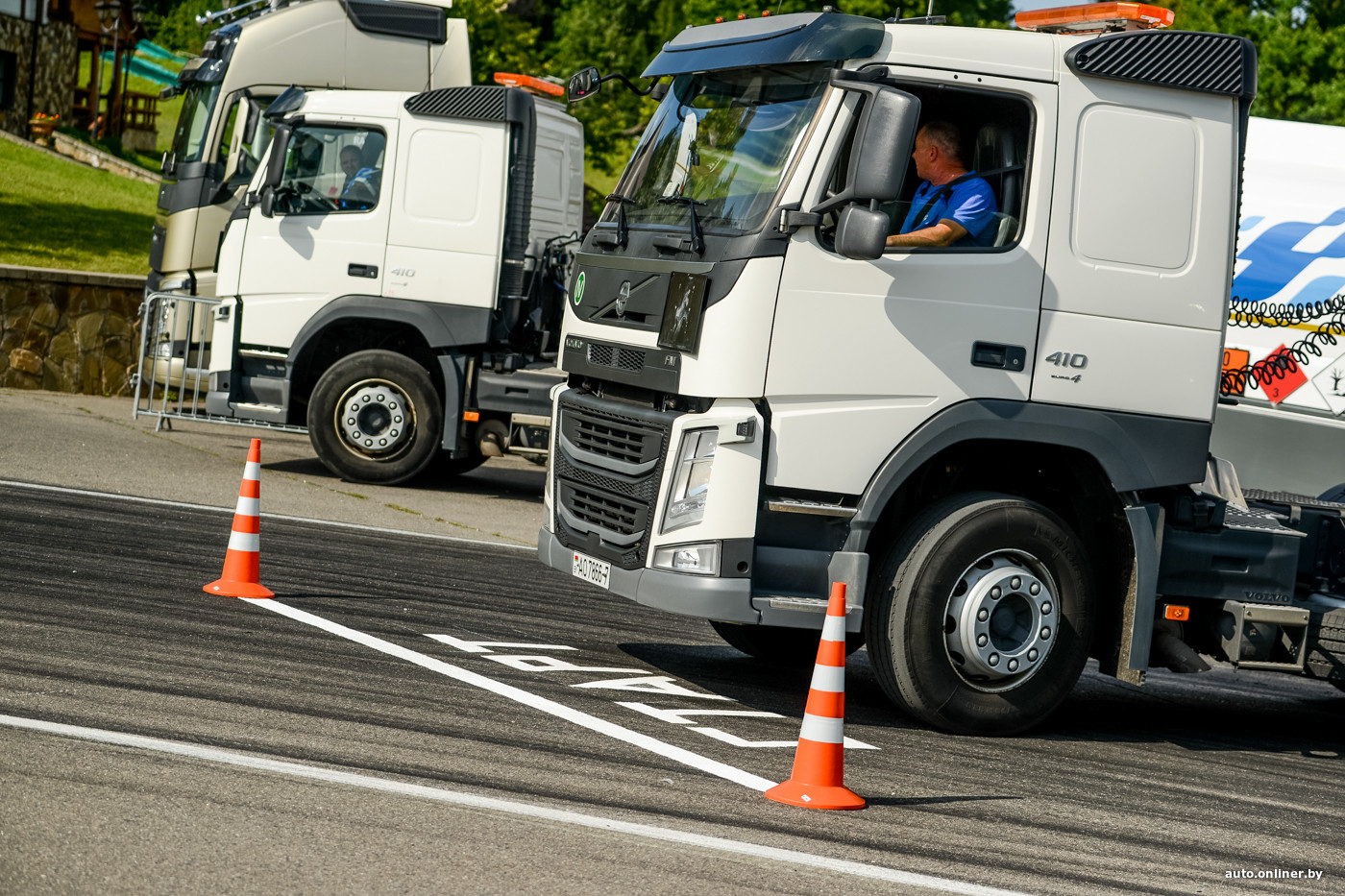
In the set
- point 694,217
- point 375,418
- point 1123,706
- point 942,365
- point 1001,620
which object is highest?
point 694,217

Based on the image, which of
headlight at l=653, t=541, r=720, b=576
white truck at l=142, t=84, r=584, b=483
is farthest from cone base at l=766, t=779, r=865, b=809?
white truck at l=142, t=84, r=584, b=483

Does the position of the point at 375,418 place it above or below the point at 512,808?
above

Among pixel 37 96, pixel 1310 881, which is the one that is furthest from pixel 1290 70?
pixel 37 96

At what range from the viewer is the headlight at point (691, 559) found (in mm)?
6195

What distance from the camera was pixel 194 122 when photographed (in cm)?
1491

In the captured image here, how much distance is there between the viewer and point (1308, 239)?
10664 millimetres

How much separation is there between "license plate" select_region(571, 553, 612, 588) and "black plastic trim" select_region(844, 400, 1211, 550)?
1.11m

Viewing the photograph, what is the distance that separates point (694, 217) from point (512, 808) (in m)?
2.72

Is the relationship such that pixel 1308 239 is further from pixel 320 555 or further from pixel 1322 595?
pixel 320 555

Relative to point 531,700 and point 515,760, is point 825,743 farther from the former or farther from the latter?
point 531,700

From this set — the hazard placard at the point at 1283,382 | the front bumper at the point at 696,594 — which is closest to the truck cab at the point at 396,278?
the hazard placard at the point at 1283,382

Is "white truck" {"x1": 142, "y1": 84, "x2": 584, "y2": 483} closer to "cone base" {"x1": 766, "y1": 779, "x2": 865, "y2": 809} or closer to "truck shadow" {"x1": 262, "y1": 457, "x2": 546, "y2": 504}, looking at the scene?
"truck shadow" {"x1": 262, "y1": 457, "x2": 546, "y2": 504}

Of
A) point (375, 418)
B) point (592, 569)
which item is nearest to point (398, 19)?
point (375, 418)

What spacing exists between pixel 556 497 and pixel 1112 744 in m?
2.88
